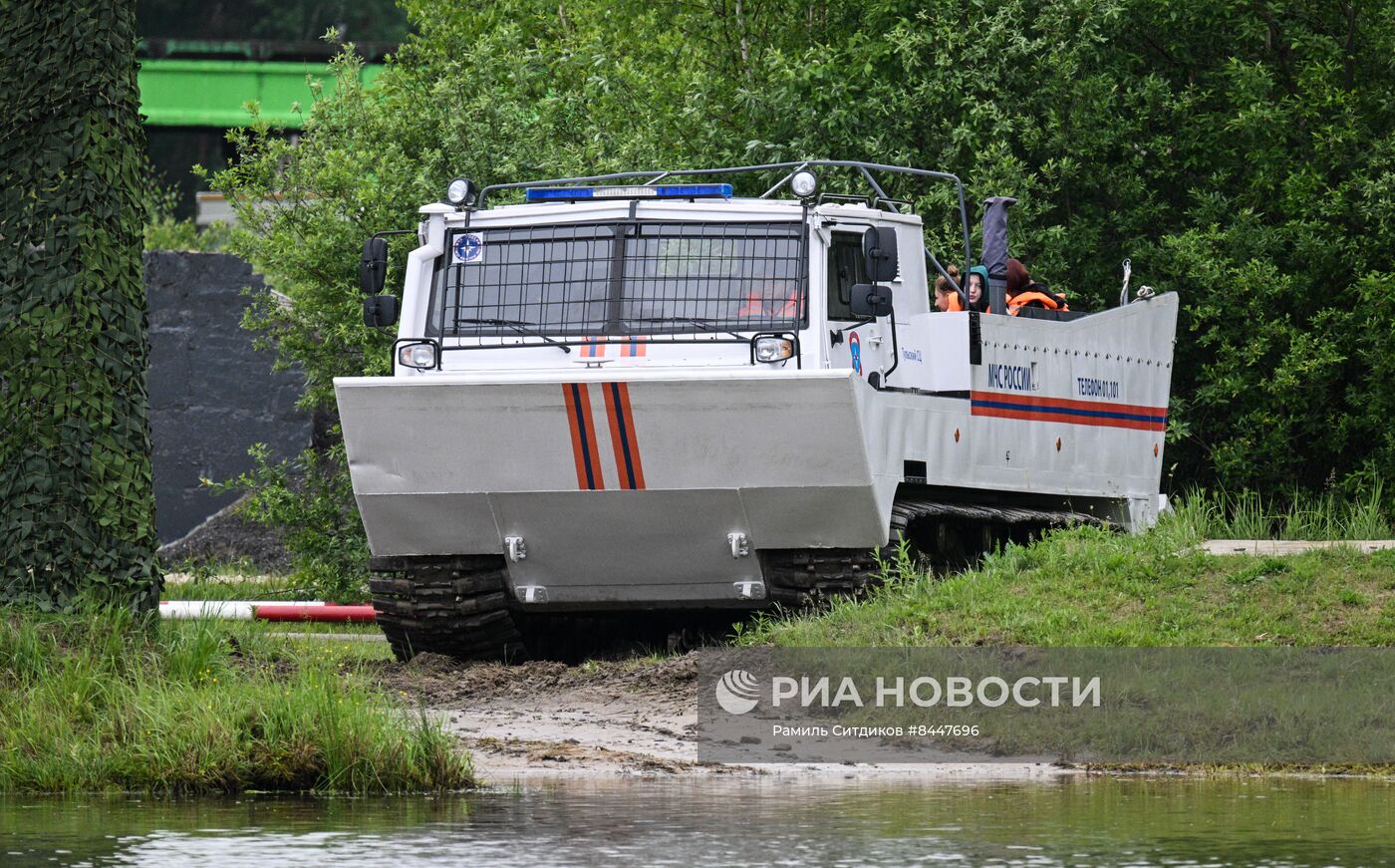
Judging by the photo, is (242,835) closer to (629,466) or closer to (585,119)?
(629,466)

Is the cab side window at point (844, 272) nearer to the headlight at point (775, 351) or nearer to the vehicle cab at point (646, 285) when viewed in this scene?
the vehicle cab at point (646, 285)

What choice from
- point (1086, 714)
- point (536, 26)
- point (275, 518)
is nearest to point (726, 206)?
point (1086, 714)

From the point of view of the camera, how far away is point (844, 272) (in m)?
14.9

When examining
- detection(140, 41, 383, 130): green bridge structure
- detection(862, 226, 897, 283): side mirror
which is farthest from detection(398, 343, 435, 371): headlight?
detection(140, 41, 383, 130): green bridge structure

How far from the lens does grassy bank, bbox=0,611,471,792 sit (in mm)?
9867

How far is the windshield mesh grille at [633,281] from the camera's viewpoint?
1470 cm

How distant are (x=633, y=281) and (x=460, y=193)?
1371 mm

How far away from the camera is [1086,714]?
11.3m

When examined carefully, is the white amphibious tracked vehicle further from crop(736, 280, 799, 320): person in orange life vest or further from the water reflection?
the water reflection

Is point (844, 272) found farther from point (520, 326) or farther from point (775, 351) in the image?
point (520, 326)

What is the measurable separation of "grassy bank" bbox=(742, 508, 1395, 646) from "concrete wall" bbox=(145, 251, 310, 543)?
1089cm

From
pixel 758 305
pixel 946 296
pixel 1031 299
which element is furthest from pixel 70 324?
pixel 1031 299

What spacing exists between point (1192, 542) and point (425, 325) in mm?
5182

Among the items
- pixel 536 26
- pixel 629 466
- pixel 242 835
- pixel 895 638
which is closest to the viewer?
pixel 242 835
